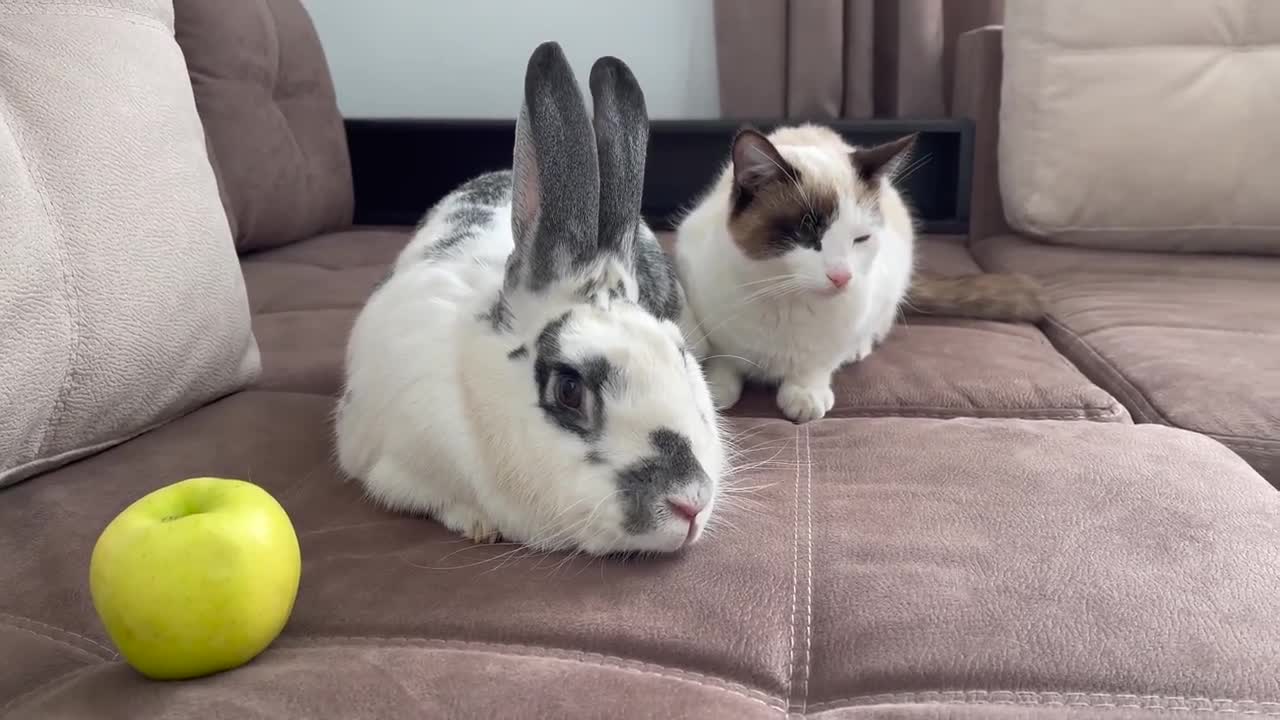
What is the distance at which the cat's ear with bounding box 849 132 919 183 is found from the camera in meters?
1.35

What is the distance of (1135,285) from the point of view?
173 centimetres

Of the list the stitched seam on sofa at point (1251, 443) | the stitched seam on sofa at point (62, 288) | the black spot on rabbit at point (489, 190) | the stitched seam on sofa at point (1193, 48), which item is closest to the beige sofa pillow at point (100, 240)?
the stitched seam on sofa at point (62, 288)

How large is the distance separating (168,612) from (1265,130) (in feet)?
7.39

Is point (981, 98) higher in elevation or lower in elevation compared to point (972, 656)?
higher

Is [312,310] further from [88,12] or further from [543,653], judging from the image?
[543,653]

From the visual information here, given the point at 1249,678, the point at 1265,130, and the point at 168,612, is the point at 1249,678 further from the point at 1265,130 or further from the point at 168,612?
the point at 1265,130

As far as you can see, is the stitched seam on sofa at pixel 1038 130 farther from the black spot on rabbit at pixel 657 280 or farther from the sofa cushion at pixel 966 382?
the black spot on rabbit at pixel 657 280

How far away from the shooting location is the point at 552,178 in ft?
2.82

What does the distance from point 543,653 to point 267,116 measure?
1.83 m

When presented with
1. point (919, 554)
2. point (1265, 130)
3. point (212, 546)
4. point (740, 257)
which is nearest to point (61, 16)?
point (212, 546)

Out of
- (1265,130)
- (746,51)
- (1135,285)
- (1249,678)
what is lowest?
(1135,285)

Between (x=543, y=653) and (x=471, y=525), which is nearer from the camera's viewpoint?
(x=543, y=653)

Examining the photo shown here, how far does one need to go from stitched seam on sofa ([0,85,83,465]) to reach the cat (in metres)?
0.81

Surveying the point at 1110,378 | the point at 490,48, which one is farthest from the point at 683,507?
the point at 490,48
